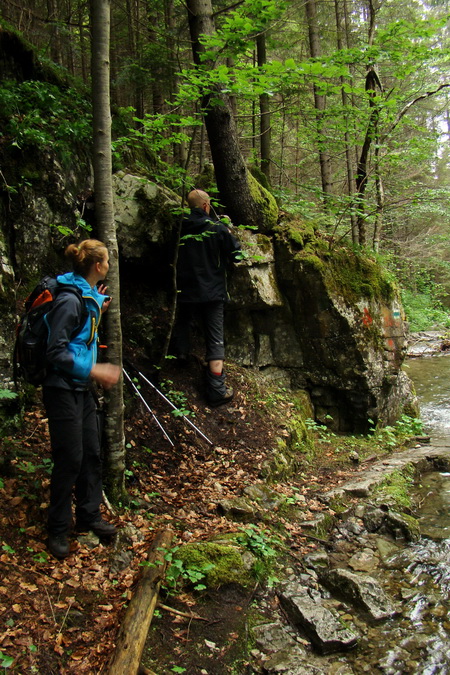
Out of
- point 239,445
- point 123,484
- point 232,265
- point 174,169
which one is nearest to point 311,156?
point 232,265

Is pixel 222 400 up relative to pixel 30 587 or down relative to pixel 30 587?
up

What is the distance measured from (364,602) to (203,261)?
14.8 feet

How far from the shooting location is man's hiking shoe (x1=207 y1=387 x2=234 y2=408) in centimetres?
637

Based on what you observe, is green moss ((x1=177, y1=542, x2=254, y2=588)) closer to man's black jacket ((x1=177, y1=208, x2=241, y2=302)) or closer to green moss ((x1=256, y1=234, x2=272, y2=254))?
man's black jacket ((x1=177, y1=208, x2=241, y2=302))

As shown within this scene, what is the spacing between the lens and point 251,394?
7.11 meters

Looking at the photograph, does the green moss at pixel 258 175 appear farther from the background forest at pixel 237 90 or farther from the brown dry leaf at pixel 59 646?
the brown dry leaf at pixel 59 646

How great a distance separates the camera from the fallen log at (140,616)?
8.77 feet

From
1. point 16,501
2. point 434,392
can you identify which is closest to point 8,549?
point 16,501

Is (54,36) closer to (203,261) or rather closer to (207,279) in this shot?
(203,261)

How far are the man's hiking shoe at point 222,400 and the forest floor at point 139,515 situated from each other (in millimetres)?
103

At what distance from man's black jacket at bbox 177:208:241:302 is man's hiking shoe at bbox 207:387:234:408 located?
143 cm

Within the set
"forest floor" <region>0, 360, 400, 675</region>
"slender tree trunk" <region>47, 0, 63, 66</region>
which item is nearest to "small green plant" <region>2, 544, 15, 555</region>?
"forest floor" <region>0, 360, 400, 675</region>

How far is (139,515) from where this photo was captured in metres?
4.22

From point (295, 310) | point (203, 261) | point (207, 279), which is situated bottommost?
point (295, 310)
